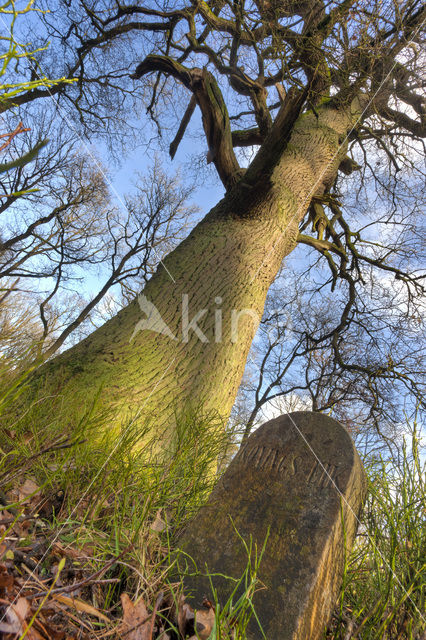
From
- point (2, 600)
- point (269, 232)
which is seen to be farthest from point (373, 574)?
point (269, 232)

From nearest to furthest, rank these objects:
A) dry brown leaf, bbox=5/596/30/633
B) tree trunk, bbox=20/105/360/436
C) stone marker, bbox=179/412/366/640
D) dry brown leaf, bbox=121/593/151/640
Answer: dry brown leaf, bbox=5/596/30/633 → dry brown leaf, bbox=121/593/151/640 → stone marker, bbox=179/412/366/640 → tree trunk, bbox=20/105/360/436

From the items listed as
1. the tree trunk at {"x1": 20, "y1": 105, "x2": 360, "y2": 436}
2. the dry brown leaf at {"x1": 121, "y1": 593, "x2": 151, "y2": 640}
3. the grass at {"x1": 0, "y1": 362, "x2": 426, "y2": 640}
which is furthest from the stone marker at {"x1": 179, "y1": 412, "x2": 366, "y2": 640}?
the tree trunk at {"x1": 20, "y1": 105, "x2": 360, "y2": 436}

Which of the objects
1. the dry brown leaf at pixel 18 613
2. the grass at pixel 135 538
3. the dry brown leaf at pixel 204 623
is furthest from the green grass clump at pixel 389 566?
the dry brown leaf at pixel 18 613

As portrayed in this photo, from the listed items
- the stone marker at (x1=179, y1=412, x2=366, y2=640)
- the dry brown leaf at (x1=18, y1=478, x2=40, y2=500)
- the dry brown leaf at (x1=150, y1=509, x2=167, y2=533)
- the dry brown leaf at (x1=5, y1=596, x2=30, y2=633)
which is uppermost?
the stone marker at (x1=179, y1=412, x2=366, y2=640)

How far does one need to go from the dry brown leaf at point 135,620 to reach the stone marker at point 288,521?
354mm

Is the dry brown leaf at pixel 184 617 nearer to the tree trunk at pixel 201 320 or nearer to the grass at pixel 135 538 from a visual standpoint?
the grass at pixel 135 538

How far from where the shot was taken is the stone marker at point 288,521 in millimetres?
1531

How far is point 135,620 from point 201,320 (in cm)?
260

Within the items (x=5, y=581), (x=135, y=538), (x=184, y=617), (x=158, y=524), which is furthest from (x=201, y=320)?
(x=5, y=581)

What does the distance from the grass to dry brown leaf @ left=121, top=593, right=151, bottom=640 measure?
0.09ft

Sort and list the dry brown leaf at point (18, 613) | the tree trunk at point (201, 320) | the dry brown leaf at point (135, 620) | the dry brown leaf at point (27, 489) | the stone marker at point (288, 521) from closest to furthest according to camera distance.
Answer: the dry brown leaf at point (18, 613), the dry brown leaf at point (135, 620), the stone marker at point (288, 521), the dry brown leaf at point (27, 489), the tree trunk at point (201, 320)

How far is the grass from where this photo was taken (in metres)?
1.26

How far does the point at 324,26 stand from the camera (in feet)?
13.5

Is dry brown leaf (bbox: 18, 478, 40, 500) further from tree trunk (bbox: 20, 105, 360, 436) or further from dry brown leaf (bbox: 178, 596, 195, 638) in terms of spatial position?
dry brown leaf (bbox: 178, 596, 195, 638)
